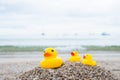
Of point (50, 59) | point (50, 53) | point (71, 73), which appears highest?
point (50, 53)

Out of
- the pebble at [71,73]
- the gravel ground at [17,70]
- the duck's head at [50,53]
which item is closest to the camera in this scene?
the pebble at [71,73]

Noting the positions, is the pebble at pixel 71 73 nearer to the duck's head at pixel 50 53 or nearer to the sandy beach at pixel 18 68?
the duck's head at pixel 50 53

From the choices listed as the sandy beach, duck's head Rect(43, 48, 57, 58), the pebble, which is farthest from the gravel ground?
duck's head Rect(43, 48, 57, 58)

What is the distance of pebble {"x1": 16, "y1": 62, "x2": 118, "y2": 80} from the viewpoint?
662 cm

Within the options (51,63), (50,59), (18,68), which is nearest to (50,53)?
(50,59)

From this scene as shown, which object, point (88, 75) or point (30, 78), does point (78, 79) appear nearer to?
point (88, 75)

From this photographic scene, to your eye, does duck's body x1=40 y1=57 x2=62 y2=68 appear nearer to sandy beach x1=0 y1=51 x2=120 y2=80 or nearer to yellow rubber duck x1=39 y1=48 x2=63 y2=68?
yellow rubber duck x1=39 y1=48 x2=63 y2=68

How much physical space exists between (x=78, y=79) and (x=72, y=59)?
1.74 m

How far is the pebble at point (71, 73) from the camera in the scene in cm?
662

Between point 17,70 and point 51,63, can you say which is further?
point 17,70

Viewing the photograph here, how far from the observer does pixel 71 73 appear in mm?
6773

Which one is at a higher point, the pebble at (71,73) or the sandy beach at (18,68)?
the pebble at (71,73)

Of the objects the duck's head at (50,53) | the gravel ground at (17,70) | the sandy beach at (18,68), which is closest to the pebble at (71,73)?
the duck's head at (50,53)

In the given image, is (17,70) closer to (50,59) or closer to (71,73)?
(50,59)
